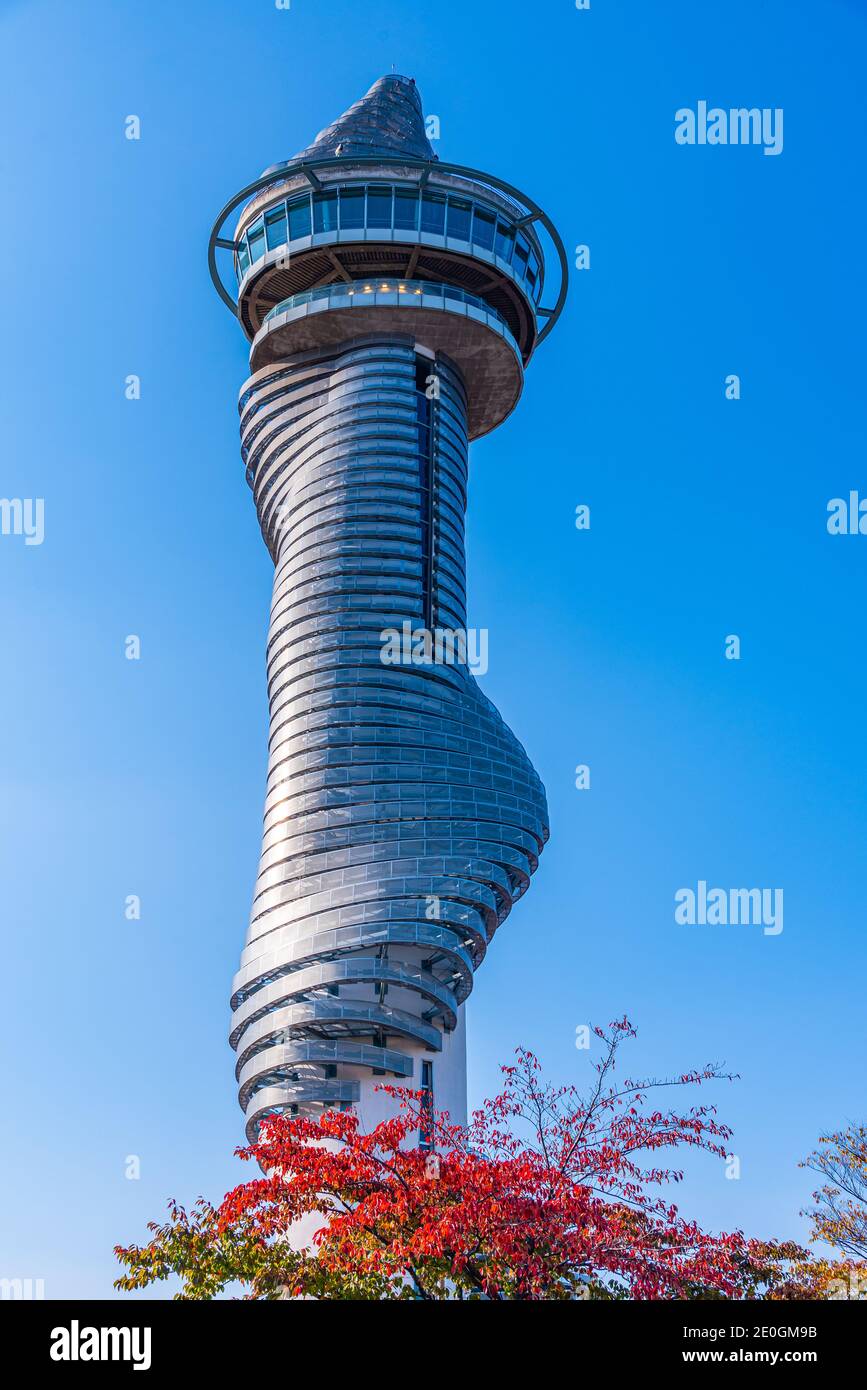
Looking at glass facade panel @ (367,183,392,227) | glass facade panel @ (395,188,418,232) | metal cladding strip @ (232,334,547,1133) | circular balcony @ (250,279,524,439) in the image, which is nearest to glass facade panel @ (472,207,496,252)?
circular balcony @ (250,279,524,439)

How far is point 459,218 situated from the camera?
76.8 m

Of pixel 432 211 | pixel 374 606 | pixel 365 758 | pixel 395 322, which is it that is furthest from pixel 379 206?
pixel 365 758

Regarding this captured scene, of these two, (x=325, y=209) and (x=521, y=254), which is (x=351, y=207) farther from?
(x=521, y=254)

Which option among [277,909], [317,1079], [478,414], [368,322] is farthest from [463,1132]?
[478,414]

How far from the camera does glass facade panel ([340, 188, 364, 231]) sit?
75.9m

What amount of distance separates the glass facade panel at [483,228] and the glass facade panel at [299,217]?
361 inches

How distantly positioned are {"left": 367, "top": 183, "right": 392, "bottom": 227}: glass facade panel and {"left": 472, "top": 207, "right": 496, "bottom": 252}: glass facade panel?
4.84m

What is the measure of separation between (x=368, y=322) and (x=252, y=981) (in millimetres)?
37178

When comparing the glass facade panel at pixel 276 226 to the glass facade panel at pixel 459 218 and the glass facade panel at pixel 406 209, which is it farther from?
the glass facade panel at pixel 459 218

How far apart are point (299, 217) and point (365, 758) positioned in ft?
109

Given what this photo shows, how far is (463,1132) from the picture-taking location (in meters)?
37.9

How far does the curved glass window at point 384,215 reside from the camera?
249 ft

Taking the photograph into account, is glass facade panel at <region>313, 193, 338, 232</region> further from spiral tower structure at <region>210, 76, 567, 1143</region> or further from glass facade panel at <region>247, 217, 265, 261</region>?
glass facade panel at <region>247, 217, 265, 261</region>
